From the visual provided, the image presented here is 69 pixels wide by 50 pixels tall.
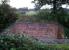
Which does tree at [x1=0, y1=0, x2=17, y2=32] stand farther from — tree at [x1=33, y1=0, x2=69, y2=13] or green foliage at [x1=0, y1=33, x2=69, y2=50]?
green foliage at [x1=0, y1=33, x2=69, y2=50]

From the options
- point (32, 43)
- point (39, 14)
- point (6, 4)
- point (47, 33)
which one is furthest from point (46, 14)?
point (32, 43)

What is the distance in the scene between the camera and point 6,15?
14711 millimetres

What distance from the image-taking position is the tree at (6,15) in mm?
14617

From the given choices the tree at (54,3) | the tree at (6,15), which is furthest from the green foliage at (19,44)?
the tree at (54,3)

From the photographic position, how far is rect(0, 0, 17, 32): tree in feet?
48.0

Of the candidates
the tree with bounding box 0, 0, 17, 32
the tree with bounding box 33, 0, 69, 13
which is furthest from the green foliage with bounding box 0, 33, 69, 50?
the tree with bounding box 33, 0, 69, 13

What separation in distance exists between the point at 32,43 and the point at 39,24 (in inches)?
208

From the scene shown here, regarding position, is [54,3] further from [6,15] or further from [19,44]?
[19,44]

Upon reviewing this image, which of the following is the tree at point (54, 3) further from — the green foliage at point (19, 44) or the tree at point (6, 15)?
the green foliage at point (19, 44)

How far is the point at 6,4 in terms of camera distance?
14891 mm

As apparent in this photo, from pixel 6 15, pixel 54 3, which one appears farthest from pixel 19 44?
pixel 54 3

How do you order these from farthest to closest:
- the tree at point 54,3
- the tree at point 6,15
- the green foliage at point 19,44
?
the tree at point 54,3 < the tree at point 6,15 < the green foliage at point 19,44

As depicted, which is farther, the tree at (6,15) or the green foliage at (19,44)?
the tree at (6,15)

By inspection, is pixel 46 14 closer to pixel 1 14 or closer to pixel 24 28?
pixel 24 28
